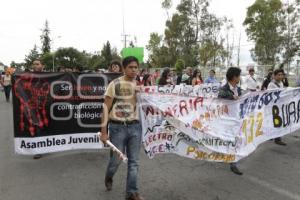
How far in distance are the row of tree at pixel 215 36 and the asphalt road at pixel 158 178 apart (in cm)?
3187

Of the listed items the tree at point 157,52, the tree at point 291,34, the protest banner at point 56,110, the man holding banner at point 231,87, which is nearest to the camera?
the man holding banner at point 231,87

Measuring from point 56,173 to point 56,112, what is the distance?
1363 millimetres

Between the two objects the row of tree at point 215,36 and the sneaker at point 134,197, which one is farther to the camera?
the row of tree at point 215,36

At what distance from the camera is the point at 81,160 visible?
6.66 meters

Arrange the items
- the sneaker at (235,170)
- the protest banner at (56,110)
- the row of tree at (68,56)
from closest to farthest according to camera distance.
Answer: the sneaker at (235,170) < the protest banner at (56,110) < the row of tree at (68,56)

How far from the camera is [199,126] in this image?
527 cm

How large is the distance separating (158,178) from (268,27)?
114ft

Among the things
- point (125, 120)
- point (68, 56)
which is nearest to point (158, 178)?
point (125, 120)

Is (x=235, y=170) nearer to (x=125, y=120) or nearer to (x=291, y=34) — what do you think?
A: (x=125, y=120)

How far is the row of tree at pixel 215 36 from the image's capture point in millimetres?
36719

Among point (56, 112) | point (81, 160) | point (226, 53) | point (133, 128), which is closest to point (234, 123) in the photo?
point (133, 128)

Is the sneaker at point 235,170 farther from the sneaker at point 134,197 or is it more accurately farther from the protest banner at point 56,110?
the protest banner at point 56,110

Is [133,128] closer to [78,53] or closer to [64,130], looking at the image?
[64,130]

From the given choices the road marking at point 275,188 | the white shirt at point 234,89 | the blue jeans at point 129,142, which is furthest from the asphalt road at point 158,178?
the white shirt at point 234,89
